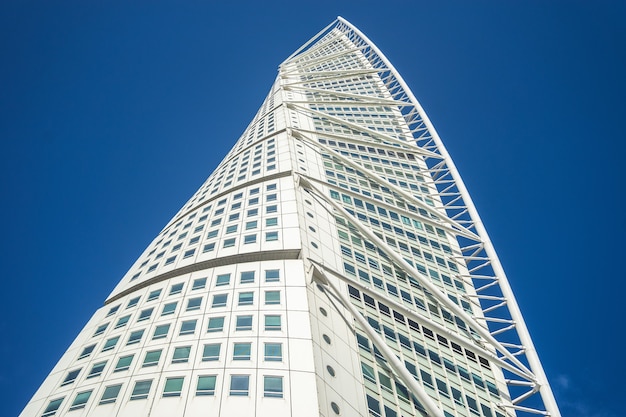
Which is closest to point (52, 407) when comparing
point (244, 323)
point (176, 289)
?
point (176, 289)

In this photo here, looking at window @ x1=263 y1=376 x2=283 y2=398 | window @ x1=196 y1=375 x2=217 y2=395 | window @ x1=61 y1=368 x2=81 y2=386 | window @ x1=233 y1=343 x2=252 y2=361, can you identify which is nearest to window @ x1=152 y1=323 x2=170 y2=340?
window @ x1=61 y1=368 x2=81 y2=386

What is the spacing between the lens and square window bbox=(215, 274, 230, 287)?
30.9 meters

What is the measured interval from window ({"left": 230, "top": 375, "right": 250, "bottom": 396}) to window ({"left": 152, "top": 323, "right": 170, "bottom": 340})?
5.93m

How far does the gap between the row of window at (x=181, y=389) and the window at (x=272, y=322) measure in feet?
10.9

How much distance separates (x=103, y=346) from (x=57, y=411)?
4879 mm

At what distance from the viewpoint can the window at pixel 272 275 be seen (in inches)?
1201

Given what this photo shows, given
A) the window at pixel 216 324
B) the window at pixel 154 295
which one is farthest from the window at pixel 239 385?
the window at pixel 154 295

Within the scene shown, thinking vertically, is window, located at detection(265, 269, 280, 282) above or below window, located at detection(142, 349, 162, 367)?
above

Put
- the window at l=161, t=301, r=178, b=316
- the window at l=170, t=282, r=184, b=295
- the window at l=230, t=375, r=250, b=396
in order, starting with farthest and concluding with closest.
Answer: the window at l=170, t=282, r=184, b=295, the window at l=161, t=301, r=178, b=316, the window at l=230, t=375, r=250, b=396

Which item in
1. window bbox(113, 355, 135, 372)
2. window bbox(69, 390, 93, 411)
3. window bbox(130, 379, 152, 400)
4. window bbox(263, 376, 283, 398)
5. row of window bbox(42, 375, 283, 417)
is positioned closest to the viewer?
window bbox(263, 376, 283, 398)

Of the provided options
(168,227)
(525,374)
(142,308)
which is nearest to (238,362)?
(142,308)

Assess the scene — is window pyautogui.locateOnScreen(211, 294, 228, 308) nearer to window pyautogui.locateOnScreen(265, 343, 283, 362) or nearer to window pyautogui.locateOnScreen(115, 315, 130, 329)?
window pyautogui.locateOnScreen(265, 343, 283, 362)

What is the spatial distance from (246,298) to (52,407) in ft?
34.9

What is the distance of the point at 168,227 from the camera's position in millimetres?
48562
